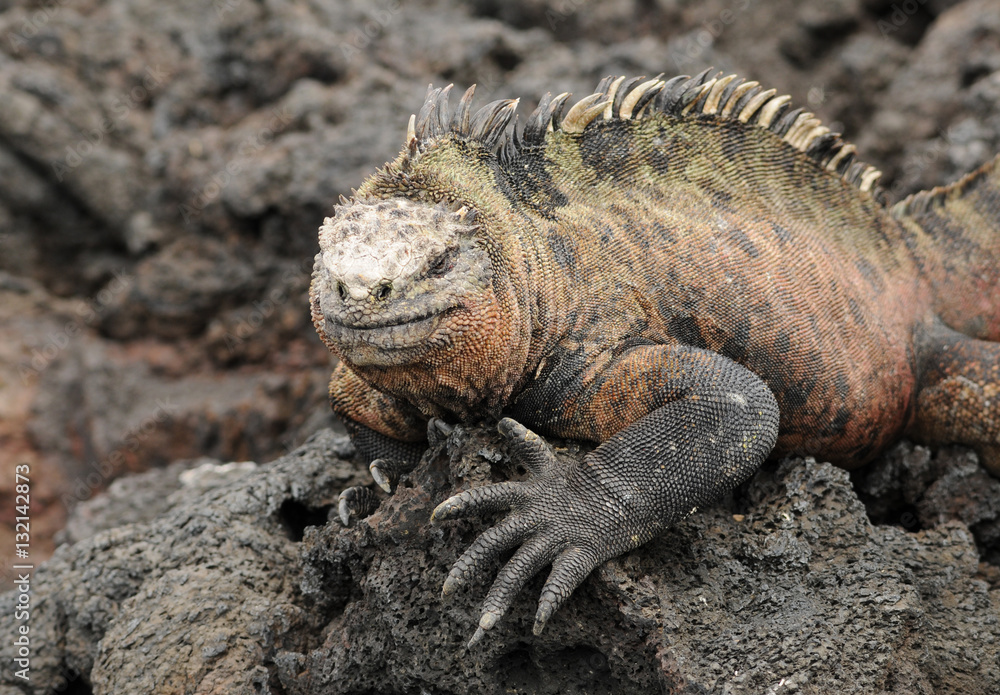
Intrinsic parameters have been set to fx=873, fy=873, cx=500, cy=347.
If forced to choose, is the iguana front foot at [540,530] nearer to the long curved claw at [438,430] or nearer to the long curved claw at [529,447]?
the long curved claw at [529,447]

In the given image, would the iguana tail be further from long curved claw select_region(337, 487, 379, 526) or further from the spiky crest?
long curved claw select_region(337, 487, 379, 526)

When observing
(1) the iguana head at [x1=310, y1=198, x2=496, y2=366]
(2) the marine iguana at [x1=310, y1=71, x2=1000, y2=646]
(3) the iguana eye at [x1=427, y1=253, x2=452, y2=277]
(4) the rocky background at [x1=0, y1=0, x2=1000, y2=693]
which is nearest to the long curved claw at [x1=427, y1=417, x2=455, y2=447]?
(2) the marine iguana at [x1=310, y1=71, x2=1000, y2=646]

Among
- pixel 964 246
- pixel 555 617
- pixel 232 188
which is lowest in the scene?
pixel 555 617

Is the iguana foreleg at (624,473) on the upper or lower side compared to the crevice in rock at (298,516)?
upper

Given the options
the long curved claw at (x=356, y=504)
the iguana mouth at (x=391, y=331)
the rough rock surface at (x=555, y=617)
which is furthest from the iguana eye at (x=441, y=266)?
the long curved claw at (x=356, y=504)

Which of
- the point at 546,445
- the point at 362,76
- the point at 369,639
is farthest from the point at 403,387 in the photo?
the point at 362,76

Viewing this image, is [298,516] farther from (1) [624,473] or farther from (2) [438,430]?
(1) [624,473]

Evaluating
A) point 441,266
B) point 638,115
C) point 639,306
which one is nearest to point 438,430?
point 441,266
